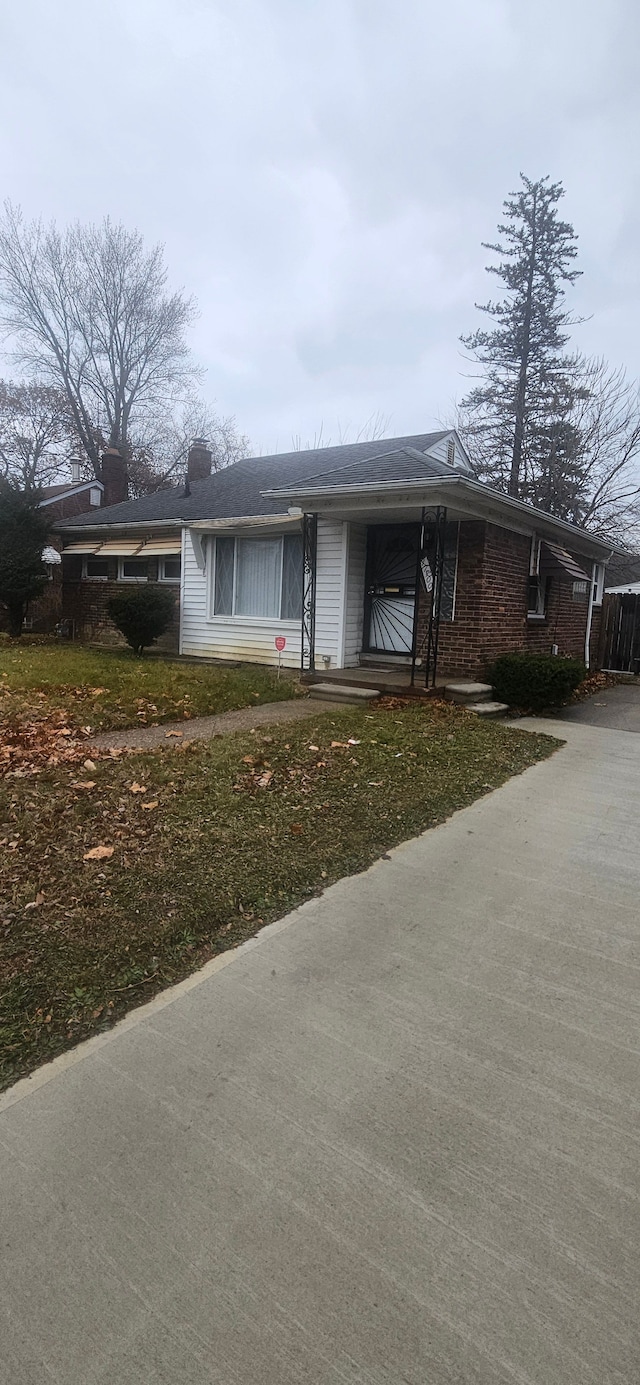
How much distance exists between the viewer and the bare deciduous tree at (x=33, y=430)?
1077 inches

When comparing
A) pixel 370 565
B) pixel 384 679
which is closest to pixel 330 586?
pixel 370 565

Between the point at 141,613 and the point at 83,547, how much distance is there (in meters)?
4.30

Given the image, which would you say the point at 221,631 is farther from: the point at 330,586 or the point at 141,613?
the point at 330,586

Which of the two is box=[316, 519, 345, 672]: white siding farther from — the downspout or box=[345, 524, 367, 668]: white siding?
the downspout

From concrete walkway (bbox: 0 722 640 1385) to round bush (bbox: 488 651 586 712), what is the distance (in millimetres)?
5779

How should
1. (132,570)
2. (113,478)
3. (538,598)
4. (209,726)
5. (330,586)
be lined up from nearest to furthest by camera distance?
(209,726) → (330,586) → (538,598) → (132,570) → (113,478)

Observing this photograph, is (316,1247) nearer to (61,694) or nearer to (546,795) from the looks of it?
(546,795)

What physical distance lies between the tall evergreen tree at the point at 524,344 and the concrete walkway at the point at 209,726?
1897cm

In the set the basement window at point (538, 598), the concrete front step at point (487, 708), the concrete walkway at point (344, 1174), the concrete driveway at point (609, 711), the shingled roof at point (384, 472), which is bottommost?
the concrete walkway at point (344, 1174)

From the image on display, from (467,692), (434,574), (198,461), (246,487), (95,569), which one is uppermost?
(198,461)

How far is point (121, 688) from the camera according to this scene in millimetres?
8906

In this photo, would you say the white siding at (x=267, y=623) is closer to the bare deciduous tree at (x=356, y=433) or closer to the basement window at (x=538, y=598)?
the basement window at (x=538, y=598)

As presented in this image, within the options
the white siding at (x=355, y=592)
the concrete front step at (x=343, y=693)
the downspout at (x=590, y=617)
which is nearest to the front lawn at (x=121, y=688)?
the concrete front step at (x=343, y=693)

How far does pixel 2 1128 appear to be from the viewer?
195cm
